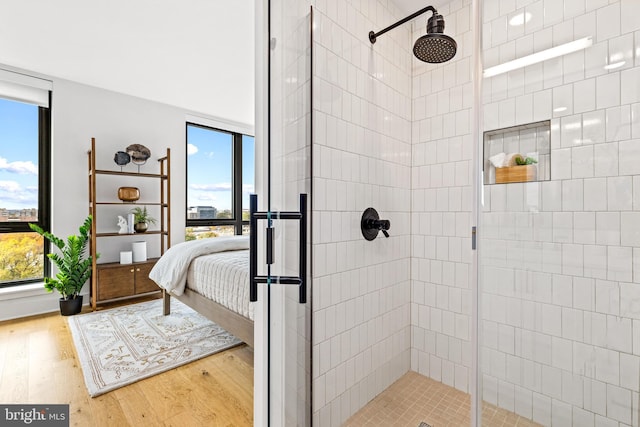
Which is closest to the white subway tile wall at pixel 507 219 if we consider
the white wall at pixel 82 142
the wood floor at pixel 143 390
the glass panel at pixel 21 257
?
the wood floor at pixel 143 390

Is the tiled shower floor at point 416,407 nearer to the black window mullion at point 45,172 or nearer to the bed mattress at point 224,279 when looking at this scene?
the bed mattress at point 224,279

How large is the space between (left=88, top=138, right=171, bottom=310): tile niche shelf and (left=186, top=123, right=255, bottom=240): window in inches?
19.1

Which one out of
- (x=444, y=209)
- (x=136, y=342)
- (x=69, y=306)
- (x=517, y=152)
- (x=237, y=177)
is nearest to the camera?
(x=517, y=152)

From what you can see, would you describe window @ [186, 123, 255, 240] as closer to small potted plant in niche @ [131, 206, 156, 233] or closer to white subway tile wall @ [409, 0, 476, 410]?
small potted plant in niche @ [131, 206, 156, 233]

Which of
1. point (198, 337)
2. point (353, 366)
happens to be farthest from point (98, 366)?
point (353, 366)

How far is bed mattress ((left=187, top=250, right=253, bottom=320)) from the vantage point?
6.84ft

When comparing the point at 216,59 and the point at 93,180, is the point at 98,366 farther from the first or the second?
the point at 216,59

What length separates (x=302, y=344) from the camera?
114 centimetres

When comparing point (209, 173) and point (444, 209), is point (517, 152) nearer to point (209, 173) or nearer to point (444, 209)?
point (444, 209)

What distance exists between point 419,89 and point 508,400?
1894 mm

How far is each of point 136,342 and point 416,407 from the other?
→ 7.50 feet

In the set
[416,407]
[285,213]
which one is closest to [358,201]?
[285,213]

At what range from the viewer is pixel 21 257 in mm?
3289

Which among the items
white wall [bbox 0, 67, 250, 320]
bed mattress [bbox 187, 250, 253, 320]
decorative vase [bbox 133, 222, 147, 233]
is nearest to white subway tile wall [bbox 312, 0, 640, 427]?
bed mattress [bbox 187, 250, 253, 320]
